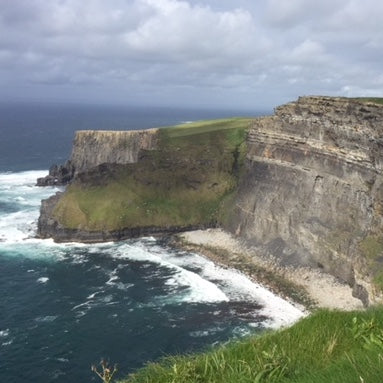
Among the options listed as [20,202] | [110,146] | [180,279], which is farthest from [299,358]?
[110,146]

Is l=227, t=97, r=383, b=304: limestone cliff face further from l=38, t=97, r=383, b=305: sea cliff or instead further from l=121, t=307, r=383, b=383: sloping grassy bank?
l=121, t=307, r=383, b=383: sloping grassy bank

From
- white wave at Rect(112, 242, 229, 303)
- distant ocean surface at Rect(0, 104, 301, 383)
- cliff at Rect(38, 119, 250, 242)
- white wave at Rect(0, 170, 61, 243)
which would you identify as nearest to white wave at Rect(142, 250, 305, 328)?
distant ocean surface at Rect(0, 104, 301, 383)

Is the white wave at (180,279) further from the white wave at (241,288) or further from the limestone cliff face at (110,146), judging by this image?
the limestone cliff face at (110,146)

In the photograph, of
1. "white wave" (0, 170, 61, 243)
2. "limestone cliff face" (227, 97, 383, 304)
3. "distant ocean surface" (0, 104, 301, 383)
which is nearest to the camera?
"distant ocean surface" (0, 104, 301, 383)

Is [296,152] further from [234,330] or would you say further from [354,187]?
[234,330]


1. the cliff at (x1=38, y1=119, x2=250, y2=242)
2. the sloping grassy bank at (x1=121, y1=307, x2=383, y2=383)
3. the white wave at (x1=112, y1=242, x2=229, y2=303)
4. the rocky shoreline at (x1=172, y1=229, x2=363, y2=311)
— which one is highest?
the sloping grassy bank at (x1=121, y1=307, x2=383, y2=383)

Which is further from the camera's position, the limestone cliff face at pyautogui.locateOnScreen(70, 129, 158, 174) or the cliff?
the limestone cliff face at pyautogui.locateOnScreen(70, 129, 158, 174)

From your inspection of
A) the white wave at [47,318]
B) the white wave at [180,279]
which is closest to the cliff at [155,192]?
the white wave at [180,279]

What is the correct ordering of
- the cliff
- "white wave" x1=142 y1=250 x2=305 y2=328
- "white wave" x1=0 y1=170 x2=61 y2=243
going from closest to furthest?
"white wave" x1=142 y1=250 x2=305 y2=328 → the cliff → "white wave" x1=0 y1=170 x2=61 y2=243
